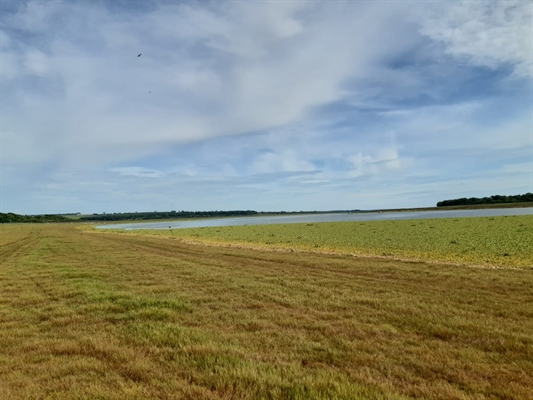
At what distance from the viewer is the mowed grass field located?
552 centimetres

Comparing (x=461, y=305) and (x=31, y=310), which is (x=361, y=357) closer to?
(x=461, y=305)

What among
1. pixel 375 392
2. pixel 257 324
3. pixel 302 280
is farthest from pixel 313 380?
pixel 302 280

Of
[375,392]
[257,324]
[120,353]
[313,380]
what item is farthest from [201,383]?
[257,324]

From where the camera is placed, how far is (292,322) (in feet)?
29.2

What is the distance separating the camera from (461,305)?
10328 mm

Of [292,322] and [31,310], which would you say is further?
[31,310]

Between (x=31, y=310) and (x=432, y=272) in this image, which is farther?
(x=432, y=272)

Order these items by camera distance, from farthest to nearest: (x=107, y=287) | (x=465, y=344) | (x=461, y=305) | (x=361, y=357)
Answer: (x=107, y=287), (x=461, y=305), (x=465, y=344), (x=361, y=357)

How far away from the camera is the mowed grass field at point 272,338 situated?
18.1ft

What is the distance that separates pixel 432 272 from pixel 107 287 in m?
13.4

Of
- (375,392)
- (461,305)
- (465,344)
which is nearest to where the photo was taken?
(375,392)

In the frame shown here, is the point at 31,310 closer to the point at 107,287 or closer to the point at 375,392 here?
the point at 107,287

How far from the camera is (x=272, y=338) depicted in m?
7.71

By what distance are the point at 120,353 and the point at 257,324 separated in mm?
3115
